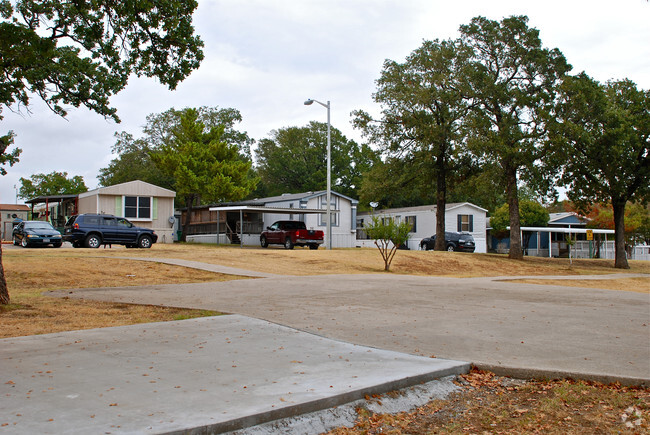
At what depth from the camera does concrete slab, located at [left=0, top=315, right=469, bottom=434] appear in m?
4.15

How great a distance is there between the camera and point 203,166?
39.5 m

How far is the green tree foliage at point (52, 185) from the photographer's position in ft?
255

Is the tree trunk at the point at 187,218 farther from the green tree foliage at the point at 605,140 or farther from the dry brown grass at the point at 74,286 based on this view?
the green tree foliage at the point at 605,140

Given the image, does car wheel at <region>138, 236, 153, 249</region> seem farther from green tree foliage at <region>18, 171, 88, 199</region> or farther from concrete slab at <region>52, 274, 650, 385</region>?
green tree foliage at <region>18, 171, 88, 199</region>

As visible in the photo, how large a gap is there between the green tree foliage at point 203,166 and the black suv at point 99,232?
1104 cm

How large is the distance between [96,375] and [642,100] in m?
35.5

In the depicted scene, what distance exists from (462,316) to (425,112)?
24788 mm

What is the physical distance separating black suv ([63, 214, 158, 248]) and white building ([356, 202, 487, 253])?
2209cm

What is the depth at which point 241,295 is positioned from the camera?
11.9 metres

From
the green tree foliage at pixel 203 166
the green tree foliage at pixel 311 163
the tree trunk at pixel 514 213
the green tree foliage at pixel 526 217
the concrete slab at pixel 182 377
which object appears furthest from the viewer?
the green tree foliage at pixel 311 163

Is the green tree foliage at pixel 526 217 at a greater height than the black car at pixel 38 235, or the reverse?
the green tree foliage at pixel 526 217

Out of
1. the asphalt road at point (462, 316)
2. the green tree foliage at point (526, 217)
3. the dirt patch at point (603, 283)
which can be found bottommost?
the dirt patch at point (603, 283)

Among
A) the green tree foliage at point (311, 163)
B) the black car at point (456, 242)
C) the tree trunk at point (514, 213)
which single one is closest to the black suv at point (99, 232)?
the tree trunk at point (514, 213)

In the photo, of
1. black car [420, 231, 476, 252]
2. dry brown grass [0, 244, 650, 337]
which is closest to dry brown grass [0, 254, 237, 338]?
dry brown grass [0, 244, 650, 337]
